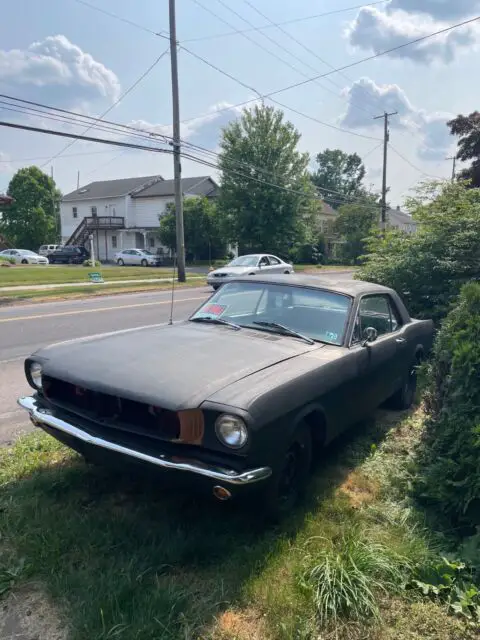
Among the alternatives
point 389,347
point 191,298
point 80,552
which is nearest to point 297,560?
point 80,552

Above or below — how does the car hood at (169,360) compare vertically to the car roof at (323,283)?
below

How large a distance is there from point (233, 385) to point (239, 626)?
116cm

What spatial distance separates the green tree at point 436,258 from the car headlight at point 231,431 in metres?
6.09

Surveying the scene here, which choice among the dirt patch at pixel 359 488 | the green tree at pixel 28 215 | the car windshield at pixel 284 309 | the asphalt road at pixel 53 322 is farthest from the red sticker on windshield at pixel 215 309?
the green tree at pixel 28 215

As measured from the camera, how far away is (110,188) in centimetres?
5694

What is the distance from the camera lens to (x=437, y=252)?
864cm

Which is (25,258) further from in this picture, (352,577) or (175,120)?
(352,577)

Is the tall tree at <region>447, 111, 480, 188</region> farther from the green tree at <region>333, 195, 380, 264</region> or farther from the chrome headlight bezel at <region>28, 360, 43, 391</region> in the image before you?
the chrome headlight bezel at <region>28, 360, 43, 391</region>

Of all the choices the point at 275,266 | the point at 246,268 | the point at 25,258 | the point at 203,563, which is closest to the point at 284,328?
the point at 203,563

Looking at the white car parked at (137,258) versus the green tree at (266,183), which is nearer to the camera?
the green tree at (266,183)

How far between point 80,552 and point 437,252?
7603mm

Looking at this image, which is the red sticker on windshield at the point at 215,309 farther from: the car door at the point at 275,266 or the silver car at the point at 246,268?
the car door at the point at 275,266

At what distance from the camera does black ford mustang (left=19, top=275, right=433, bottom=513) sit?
8.89 ft

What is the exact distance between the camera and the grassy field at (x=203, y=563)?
7.61 feet
